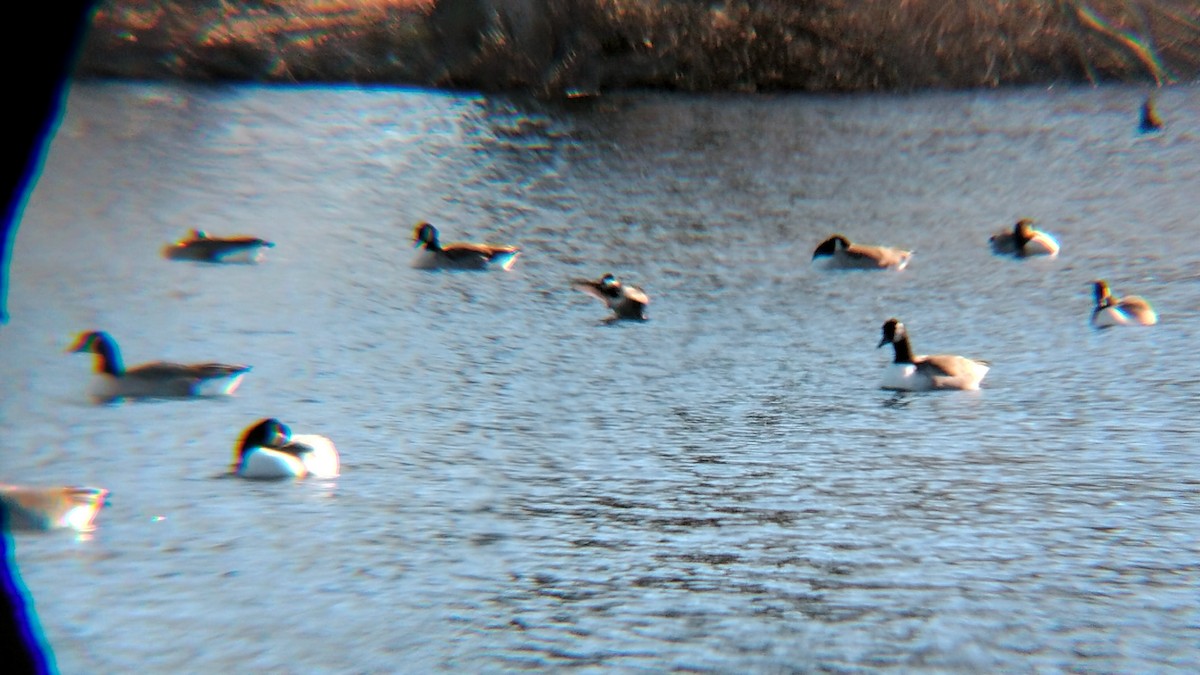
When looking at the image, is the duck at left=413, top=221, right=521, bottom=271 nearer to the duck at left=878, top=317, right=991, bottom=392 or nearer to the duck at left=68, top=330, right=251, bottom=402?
the duck at left=68, top=330, right=251, bottom=402

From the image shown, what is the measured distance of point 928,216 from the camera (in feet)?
66.0

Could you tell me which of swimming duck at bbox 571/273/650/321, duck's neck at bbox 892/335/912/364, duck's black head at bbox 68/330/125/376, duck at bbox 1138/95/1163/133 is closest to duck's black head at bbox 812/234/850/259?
swimming duck at bbox 571/273/650/321

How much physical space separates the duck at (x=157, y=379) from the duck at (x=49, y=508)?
3196 mm

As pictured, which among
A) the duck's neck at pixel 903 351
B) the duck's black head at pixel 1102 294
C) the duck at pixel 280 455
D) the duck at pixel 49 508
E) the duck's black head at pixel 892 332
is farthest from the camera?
the duck's black head at pixel 1102 294

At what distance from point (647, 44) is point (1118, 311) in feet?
80.9

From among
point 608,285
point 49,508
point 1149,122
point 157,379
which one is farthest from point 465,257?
point 1149,122

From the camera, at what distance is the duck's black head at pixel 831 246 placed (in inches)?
636

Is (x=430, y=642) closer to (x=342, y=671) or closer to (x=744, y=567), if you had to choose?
(x=342, y=671)

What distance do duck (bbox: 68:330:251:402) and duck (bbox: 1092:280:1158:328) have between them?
7324 mm

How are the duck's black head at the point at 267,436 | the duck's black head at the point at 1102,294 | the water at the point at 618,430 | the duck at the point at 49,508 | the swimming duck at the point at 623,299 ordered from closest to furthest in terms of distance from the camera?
the water at the point at 618,430, the duck at the point at 49,508, the duck's black head at the point at 267,436, the duck's black head at the point at 1102,294, the swimming duck at the point at 623,299

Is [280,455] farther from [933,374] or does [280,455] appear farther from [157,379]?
[933,374]

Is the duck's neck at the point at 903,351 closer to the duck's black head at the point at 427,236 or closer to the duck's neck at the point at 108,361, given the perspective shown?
the duck's neck at the point at 108,361

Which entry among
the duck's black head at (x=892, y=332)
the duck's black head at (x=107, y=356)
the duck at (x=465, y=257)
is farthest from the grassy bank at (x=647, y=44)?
the duck's black head at (x=107, y=356)

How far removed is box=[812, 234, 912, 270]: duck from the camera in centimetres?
1598
